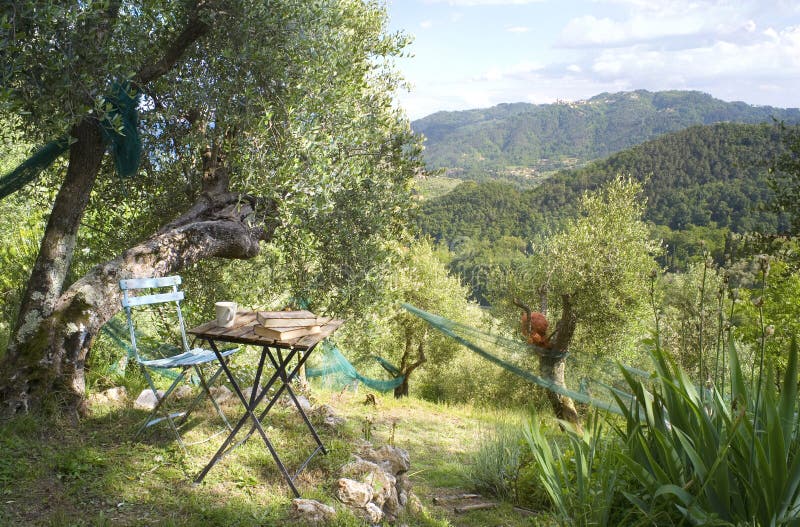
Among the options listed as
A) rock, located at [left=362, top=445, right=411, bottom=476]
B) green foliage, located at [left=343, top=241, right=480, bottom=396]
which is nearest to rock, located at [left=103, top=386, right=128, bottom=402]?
rock, located at [left=362, top=445, right=411, bottom=476]

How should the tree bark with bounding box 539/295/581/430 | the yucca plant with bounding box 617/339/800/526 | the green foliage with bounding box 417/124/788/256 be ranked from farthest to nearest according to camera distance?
the green foliage with bounding box 417/124/788/256
the tree bark with bounding box 539/295/581/430
the yucca plant with bounding box 617/339/800/526

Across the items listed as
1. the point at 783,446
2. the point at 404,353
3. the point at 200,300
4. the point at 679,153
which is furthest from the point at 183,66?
the point at 679,153

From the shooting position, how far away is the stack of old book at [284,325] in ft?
10.1

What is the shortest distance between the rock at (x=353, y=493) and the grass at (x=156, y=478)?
0.08m

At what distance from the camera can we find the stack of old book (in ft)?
10.1

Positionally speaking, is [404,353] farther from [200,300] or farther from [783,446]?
[783,446]

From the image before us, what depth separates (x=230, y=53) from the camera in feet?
13.5

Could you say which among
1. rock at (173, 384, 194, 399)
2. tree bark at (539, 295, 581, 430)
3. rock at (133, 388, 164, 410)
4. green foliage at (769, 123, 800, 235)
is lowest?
tree bark at (539, 295, 581, 430)

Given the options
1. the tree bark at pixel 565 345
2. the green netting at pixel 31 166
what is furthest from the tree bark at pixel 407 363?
the green netting at pixel 31 166

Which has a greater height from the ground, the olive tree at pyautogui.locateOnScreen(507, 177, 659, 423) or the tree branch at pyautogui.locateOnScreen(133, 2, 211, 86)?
the tree branch at pyautogui.locateOnScreen(133, 2, 211, 86)

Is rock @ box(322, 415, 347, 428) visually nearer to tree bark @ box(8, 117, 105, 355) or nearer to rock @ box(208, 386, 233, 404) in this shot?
rock @ box(208, 386, 233, 404)

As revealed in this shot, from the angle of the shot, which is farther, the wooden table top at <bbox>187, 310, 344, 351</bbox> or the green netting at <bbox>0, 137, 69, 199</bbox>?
the green netting at <bbox>0, 137, 69, 199</bbox>

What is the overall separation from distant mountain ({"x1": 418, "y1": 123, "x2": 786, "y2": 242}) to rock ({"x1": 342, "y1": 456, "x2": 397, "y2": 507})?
124 ft

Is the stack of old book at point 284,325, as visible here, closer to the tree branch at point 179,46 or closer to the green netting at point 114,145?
the green netting at point 114,145
